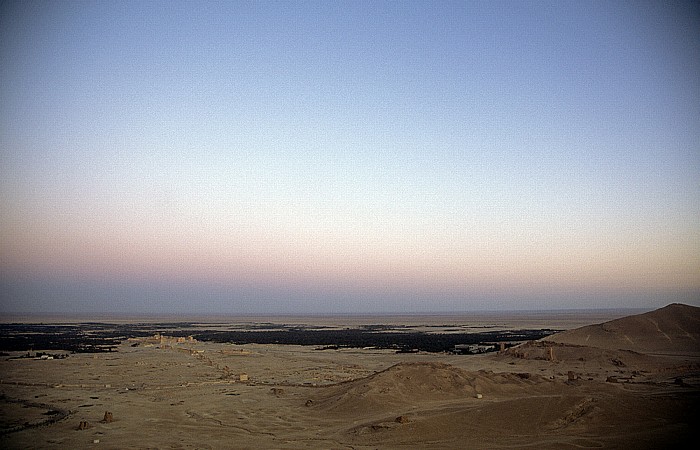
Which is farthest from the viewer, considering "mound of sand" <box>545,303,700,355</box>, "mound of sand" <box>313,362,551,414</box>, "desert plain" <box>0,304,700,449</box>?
"mound of sand" <box>545,303,700,355</box>

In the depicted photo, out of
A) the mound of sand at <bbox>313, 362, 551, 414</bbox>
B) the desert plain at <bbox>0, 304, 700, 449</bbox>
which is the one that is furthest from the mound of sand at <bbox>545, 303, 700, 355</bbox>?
the mound of sand at <bbox>313, 362, 551, 414</bbox>

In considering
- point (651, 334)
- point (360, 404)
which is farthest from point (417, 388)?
point (651, 334)

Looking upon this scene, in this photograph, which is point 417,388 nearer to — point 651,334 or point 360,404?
point 360,404

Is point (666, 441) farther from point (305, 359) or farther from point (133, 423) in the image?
point (305, 359)

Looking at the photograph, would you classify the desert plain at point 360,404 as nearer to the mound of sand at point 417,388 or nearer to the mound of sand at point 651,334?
the mound of sand at point 417,388

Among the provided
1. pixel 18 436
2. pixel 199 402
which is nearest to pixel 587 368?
pixel 199 402

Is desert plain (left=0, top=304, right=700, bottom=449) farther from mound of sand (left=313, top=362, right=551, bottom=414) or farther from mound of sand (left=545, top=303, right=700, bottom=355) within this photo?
mound of sand (left=545, top=303, right=700, bottom=355)
